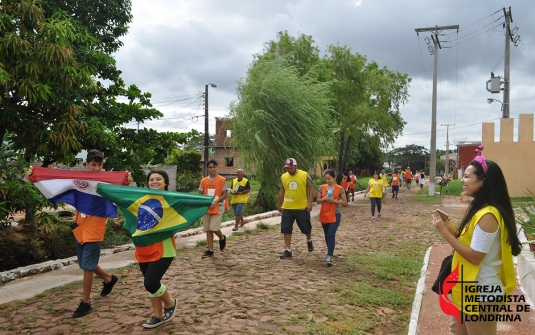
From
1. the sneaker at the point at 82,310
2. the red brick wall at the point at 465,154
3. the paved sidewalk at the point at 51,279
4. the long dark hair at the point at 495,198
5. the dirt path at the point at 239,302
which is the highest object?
the red brick wall at the point at 465,154

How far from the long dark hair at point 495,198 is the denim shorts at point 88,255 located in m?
3.80

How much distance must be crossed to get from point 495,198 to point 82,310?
13.9ft

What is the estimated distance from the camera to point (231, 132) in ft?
57.5

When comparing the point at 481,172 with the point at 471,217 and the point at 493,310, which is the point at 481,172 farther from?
the point at 493,310

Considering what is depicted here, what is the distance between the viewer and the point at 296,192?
7594 mm

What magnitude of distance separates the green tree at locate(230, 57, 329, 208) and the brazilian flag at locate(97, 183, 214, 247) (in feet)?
39.6

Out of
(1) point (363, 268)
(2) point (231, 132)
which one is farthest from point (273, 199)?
(1) point (363, 268)

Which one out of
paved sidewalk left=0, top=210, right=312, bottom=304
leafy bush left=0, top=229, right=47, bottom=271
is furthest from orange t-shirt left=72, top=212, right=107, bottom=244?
leafy bush left=0, top=229, right=47, bottom=271

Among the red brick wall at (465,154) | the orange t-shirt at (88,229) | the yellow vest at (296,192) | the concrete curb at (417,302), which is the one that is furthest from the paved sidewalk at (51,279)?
the red brick wall at (465,154)

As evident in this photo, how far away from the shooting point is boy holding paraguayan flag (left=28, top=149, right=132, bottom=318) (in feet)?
15.7

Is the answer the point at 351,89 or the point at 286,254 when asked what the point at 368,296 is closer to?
the point at 286,254

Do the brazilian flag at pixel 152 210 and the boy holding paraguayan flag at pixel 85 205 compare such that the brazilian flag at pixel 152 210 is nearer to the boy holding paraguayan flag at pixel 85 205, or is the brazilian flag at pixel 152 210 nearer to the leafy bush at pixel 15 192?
the boy holding paraguayan flag at pixel 85 205

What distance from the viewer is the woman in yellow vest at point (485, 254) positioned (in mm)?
2623

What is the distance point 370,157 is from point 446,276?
6428cm
